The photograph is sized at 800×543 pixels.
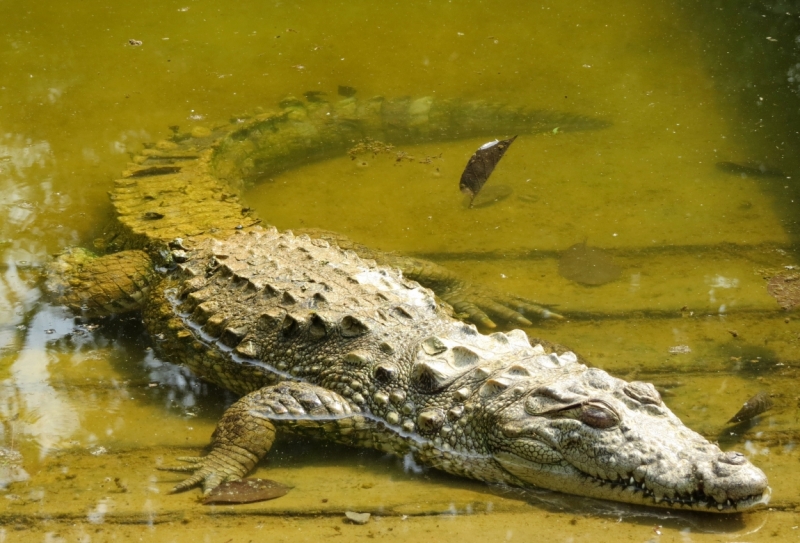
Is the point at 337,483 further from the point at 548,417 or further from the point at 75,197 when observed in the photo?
the point at 75,197

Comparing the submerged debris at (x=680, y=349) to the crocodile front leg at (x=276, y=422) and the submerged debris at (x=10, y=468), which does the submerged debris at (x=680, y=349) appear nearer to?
the crocodile front leg at (x=276, y=422)

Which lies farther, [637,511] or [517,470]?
[517,470]

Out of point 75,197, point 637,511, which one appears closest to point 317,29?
point 75,197

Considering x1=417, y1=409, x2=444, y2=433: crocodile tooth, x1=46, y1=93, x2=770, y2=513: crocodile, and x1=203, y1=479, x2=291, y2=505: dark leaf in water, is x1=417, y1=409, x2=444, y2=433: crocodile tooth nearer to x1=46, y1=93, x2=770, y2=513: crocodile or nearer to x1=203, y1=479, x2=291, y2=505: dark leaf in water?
x1=46, y1=93, x2=770, y2=513: crocodile

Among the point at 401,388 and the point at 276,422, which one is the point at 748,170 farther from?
the point at 276,422

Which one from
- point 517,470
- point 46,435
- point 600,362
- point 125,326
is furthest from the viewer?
point 125,326

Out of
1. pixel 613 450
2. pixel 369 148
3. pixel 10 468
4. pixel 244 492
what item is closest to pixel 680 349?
pixel 613 450

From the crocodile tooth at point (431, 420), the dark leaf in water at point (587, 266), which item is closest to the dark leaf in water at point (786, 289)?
the dark leaf in water at point (587, 266)
